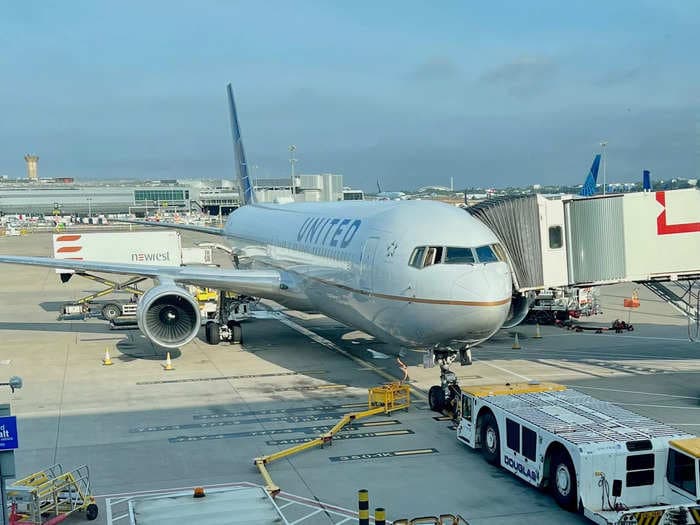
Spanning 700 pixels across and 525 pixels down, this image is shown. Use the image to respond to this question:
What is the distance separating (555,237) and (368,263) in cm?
525

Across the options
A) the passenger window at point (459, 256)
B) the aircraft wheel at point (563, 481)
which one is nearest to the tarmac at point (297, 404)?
the aircraft wheel at point (563, 481)

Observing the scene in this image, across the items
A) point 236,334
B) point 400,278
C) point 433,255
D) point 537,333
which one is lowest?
point 537,333

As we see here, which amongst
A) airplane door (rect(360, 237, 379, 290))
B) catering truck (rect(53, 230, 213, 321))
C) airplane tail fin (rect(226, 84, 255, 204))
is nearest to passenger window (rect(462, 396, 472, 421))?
airplane door (rect(360, 237, 379, 290))

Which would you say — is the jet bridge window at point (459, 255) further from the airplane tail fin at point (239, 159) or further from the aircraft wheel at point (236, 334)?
the airplane tail fin at point (239, 159)

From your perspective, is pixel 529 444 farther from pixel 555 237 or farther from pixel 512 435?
pixel 555 237

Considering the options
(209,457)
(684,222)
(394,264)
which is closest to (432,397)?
(394,264)

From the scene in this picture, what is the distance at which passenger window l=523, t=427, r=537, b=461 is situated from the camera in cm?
1273

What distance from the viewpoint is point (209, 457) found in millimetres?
14625

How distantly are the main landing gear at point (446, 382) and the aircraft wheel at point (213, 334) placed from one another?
37.4 ft

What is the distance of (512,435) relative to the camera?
13.4 meters

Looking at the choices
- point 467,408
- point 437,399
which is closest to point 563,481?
point 467,408

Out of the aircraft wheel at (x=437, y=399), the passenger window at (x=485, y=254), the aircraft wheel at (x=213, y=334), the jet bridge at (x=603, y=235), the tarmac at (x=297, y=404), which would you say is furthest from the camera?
the aircraft wheel at (x=213, y=334)

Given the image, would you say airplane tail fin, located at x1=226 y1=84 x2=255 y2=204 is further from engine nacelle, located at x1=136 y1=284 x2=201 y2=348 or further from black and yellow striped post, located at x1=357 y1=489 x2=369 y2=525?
black and yellow striped post, located at x1=357 y1=489 x2=369 y2=525

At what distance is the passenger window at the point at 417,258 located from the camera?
16312mm
